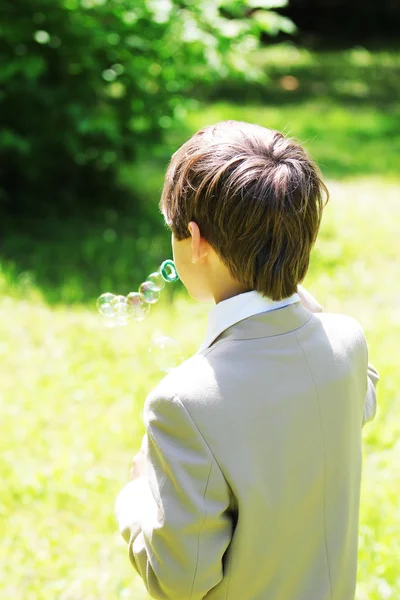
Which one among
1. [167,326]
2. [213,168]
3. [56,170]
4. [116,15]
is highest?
[116,15]

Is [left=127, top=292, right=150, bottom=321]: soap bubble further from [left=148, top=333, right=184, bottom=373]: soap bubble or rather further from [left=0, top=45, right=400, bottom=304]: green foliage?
[left=0, top=45, right=400, bottom=304]: green foliage

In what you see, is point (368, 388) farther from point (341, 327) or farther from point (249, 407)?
point (249, 407)

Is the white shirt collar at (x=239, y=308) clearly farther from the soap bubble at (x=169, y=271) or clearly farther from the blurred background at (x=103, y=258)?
the blurred background at (x=103, y=258)

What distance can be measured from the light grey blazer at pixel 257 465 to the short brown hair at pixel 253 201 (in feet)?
0.32

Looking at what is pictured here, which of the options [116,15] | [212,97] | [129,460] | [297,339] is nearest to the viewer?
[297,339]

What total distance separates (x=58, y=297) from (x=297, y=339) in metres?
3.50

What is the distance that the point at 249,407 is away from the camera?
153 cm

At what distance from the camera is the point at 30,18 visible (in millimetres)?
5711

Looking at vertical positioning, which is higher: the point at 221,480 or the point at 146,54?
the point at 146,54

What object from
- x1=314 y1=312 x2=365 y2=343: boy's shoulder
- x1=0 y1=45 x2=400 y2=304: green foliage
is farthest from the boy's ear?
x1=0 y1=45 x2=400 y2=304: green foliage

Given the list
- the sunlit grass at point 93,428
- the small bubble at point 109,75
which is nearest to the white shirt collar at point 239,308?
the sunlit grass at point 93,428

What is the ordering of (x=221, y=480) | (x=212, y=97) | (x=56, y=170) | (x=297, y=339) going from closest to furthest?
(x=221, y=480) → (x=297, y=339) → (x=56, y=170) → (x=212, y=97)

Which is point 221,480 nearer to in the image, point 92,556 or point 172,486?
point 172,486

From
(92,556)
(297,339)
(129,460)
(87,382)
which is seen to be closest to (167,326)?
(87,382)
